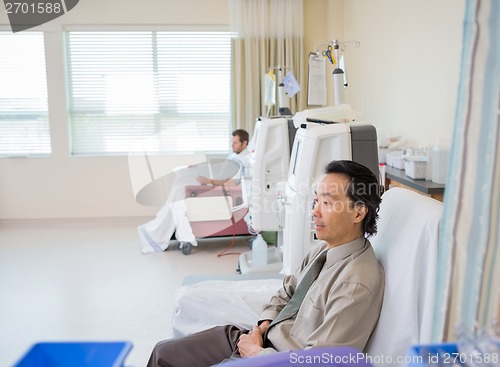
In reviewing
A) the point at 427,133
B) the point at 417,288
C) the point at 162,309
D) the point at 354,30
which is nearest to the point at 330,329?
the point at 417,288

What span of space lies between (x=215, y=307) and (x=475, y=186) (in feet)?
4.46

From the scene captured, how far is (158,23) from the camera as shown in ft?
16.9

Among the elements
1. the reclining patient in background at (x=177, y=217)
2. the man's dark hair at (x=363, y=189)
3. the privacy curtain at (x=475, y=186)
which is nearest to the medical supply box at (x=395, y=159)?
the reclining patient in background at (x=177, y=217)

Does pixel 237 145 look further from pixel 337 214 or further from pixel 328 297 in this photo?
pixel 328 297

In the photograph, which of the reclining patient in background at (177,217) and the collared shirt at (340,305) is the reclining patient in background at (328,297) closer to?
the collared shirt at (340,305)

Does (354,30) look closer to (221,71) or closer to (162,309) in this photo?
(221,71)

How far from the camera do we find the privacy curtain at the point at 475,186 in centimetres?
75

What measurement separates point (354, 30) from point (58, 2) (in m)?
3.20

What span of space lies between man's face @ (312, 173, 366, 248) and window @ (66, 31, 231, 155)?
3930 mm

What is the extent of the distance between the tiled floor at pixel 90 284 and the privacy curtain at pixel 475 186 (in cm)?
193

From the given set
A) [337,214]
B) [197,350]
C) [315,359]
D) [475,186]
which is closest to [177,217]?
[197,350]

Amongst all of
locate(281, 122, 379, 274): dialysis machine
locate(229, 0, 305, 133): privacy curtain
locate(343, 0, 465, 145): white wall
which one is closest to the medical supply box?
locate(343, 0, 465, 145): white wall

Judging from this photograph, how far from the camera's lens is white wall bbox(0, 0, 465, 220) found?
12.1ft

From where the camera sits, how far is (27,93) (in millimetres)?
5254
